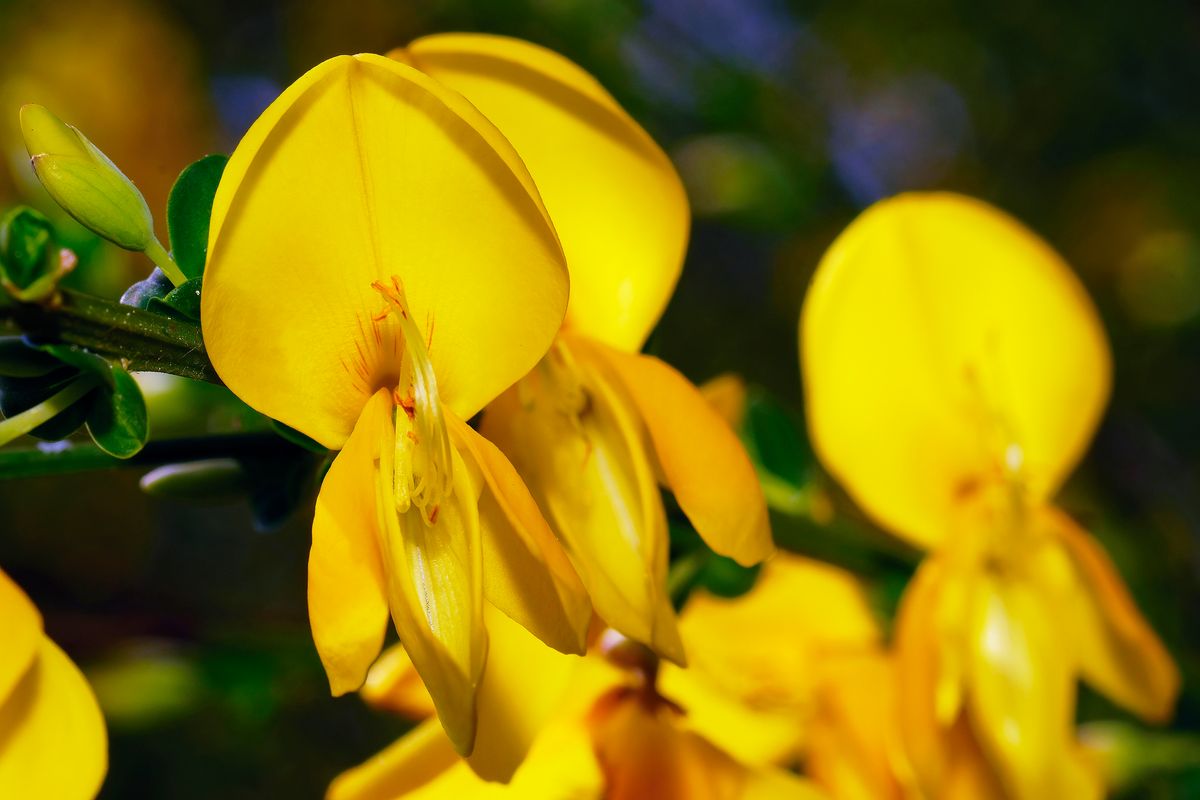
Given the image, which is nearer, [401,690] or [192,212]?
[192,212]

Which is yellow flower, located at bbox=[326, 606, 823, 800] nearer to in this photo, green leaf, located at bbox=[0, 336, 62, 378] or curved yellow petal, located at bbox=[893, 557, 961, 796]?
curved yellow petal, located at bbox=[893, 557, 961, 796]

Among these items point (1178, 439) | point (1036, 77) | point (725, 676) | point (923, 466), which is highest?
point (923, 466)

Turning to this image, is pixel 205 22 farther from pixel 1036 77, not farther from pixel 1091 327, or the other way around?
pixel 1091 327

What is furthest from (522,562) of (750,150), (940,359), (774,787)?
(750,150)

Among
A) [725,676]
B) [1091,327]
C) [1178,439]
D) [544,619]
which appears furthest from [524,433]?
[1178,439]

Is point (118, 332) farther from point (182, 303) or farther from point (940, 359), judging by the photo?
point (940, 359)
